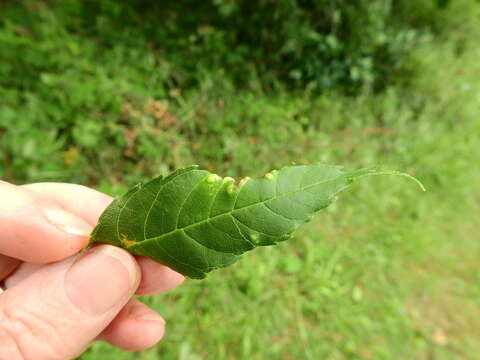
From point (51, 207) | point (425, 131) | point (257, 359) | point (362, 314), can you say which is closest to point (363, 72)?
point (425, 131)

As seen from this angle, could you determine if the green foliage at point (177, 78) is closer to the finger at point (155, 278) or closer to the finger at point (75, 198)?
the finger at point (75, 198)

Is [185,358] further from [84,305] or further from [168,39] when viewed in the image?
[168,39]

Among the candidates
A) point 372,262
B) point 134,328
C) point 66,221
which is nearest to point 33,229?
point 66,221

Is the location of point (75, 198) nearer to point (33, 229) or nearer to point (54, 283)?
point (33, 229)

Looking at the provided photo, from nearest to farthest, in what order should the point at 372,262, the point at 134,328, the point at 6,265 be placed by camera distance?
the point at 6,265 → the point at 134,328 → the point at 372,262

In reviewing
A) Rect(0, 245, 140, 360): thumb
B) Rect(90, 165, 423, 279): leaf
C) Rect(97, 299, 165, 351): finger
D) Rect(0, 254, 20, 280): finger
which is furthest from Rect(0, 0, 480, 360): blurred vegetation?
Rect(90, 165, 423, 279): leaf

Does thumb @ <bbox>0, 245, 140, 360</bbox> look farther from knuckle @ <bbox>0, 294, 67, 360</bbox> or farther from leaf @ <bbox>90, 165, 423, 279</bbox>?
leaf @ <bbox>90, 165, 423, 279</bbox>
